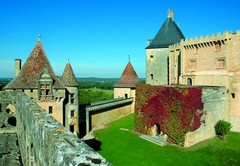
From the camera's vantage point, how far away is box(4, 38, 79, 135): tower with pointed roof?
21.5m

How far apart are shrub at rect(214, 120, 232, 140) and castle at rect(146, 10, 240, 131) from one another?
1.91 m

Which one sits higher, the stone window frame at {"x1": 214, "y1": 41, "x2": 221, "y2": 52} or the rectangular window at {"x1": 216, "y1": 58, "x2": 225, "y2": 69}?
the stone window frame at {"x1": 214, "y1": 41, "x2": 221, "y2": 52}

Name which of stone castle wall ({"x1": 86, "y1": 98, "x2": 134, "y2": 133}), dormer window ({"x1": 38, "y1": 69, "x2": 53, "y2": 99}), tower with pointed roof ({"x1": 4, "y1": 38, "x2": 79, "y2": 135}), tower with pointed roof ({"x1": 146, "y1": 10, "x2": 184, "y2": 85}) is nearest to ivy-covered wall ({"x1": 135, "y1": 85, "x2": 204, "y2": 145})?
stone castle wall ({"x1": 86, "y1": 98, "x2": 134, "y2": 133})

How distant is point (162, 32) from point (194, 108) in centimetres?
1804

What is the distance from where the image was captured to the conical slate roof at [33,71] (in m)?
21.8

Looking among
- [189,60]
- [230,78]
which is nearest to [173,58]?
[189,60]

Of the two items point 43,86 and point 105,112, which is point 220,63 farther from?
point 43,86

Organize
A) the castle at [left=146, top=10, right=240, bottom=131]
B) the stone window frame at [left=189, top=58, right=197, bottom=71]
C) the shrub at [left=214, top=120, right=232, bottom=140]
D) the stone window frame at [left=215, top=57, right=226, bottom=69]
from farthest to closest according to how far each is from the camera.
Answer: the stone window frame at [left=189, top=58, right=197, bottom=71], the stone window frame at [left=215, top=57, right=226, bottom=69], the castle at [left=146, top=10, right=240, bottom=131], the shrub at [left=214, top=120, right=232, bottom=140]

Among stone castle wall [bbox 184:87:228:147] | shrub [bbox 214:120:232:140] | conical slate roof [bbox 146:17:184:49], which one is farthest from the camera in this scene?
conical slate roof [bbox 146:17:184:49]

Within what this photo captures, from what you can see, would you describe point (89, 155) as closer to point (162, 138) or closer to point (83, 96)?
point (162, 138)

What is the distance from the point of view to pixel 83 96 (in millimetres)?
59406

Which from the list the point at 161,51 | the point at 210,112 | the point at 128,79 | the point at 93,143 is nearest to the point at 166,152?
the point at 210,112

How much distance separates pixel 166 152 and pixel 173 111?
425cm

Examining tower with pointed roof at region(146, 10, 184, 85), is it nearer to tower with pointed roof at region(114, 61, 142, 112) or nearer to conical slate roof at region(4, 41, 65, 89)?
tower with pointed roof at region(114, 61, 142, 112)
